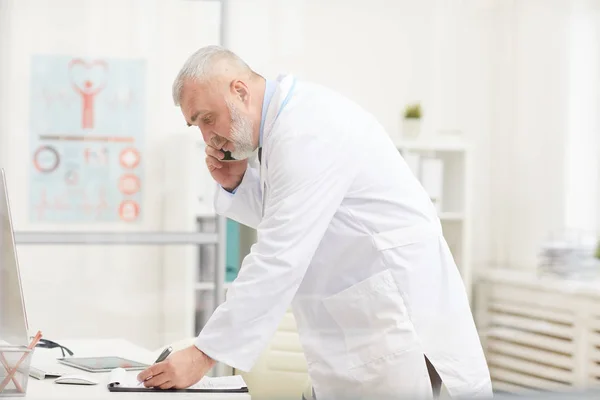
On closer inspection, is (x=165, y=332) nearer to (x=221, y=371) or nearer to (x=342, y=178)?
(x=221, y=371)

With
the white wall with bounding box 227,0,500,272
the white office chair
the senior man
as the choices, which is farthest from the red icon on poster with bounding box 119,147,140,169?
the senior man

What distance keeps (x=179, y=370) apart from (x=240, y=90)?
21.0 inches

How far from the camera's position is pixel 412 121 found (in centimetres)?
346

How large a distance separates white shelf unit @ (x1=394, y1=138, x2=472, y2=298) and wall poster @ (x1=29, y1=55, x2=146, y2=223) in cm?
112

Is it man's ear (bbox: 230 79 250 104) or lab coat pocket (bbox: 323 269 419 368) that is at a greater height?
man's ear (bbox: 230 79 250 104)

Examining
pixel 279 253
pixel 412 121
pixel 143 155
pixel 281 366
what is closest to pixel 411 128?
pixel 412 121

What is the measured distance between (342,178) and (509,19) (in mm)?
1505

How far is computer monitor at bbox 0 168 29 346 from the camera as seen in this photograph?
59.0 inches

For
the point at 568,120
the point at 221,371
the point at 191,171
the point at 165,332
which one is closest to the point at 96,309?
the point at 165,332

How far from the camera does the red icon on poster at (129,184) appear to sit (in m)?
2.87

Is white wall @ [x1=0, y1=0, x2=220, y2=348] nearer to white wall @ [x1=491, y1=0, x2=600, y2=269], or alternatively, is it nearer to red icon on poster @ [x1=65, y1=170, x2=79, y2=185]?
red icon on poster @ [x1=65, y1=170, x2=79, y2=185]

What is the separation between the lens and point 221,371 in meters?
1.97

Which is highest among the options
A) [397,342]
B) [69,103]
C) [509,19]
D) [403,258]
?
[509,19]

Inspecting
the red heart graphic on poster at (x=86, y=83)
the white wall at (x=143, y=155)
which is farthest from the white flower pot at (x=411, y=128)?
the red heart graphic on poster at (x=86, y=83)
